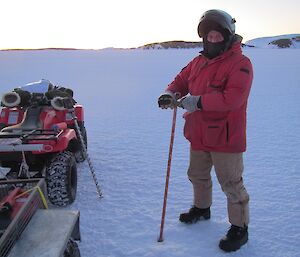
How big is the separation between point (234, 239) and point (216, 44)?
1581 millimetres

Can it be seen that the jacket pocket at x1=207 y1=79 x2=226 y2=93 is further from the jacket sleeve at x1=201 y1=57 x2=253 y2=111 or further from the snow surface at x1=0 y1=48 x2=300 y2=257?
the snow surface at x1=0 y1=48 x2=300 y2=257

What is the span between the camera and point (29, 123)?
4.82m

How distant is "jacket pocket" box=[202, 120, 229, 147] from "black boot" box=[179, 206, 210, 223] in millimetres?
836

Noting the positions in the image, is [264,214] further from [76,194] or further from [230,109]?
[76,194]

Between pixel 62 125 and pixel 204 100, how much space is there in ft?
6.62

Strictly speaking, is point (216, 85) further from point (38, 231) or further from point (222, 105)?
point (38, 231)

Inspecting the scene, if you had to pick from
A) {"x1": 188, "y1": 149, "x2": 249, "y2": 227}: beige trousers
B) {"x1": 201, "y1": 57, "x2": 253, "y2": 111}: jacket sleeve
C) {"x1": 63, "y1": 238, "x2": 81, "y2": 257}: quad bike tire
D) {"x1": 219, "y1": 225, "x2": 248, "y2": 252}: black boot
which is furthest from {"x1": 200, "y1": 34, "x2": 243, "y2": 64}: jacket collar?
{"x1": 63, "y1": 238, "x2": 81, "y2": 257}: quad bike tire

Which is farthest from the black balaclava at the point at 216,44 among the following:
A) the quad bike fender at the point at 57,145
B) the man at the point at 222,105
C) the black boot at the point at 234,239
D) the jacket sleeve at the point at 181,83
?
the quad bike fender at the point at 57,145

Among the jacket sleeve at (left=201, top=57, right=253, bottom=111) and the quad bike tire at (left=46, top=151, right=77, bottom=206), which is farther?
the quad bike tire at (left=46, top=151, right=77, bottom=206)

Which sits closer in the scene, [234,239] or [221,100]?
[221,100]

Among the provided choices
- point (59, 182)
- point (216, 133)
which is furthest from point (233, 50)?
point (59, 182)

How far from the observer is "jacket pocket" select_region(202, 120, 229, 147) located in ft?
11.1

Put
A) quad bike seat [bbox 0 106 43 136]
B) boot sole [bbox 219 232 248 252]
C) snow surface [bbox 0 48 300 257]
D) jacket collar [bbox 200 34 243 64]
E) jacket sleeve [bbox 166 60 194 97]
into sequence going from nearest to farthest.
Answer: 1. jacket collar [bbox 200 34 243 64]
2. boot sole [bbox 219 232 248 252]
3. snow surface [bbox 0 48 300 257]
4. jacket sleeve [bbox 166 60 194 97]
5. quad bike seat [bbox 0 106 43 136]

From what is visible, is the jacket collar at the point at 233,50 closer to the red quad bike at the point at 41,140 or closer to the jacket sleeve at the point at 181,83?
the jacket sleeve at the point at 181,83
